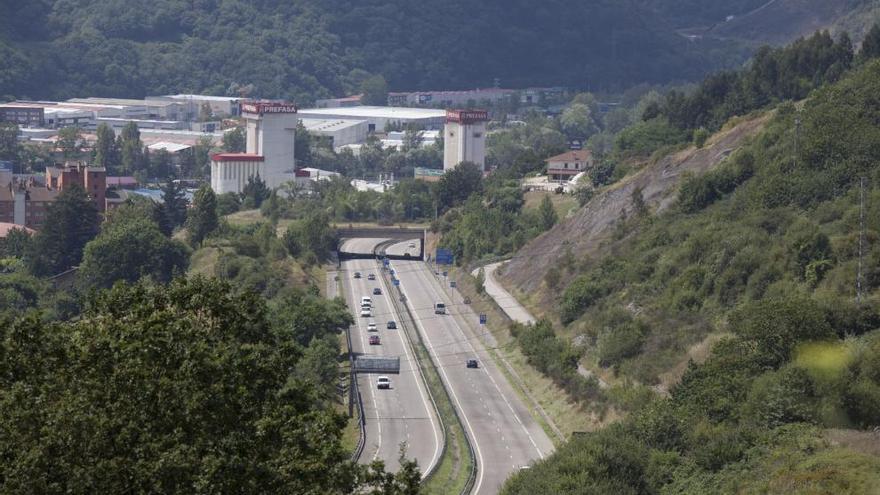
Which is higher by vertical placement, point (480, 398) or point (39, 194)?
point (39, 194)

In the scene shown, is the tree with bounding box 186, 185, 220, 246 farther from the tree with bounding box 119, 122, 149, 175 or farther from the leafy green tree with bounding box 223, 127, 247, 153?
the leafy green tree with bounding box 223, 127, 247, 153

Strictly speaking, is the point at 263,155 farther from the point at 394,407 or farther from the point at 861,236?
the point at 861,236

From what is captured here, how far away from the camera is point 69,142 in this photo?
7082 inches

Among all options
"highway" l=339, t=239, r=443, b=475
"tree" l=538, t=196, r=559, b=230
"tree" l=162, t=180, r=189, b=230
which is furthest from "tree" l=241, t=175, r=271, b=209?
"highway" l=339, t=239, r=443, b=475

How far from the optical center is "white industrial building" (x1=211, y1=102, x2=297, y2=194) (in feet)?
492

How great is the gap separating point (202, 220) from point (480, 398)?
43.9 m

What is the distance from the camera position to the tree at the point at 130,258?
9775cm

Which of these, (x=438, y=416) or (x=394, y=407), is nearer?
(x=438, y=416)

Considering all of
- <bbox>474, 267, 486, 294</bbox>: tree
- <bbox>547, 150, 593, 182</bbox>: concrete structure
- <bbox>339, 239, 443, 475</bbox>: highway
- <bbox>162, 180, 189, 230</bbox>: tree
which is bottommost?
<bbox>339, 239, 443, 475</bbox>: highway

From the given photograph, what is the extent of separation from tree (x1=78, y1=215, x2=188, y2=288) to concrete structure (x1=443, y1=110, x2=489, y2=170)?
201 ft

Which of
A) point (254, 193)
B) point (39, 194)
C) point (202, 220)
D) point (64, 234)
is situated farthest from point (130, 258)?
point (254, 193)

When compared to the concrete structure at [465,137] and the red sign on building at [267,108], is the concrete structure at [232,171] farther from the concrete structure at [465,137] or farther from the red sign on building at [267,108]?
the concrete structure at [465,137]

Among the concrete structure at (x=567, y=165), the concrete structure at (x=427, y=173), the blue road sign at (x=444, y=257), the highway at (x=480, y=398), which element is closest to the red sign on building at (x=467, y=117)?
the concrete structure at (x=427, y=173)

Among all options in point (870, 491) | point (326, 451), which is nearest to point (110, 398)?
point (326, 451)
